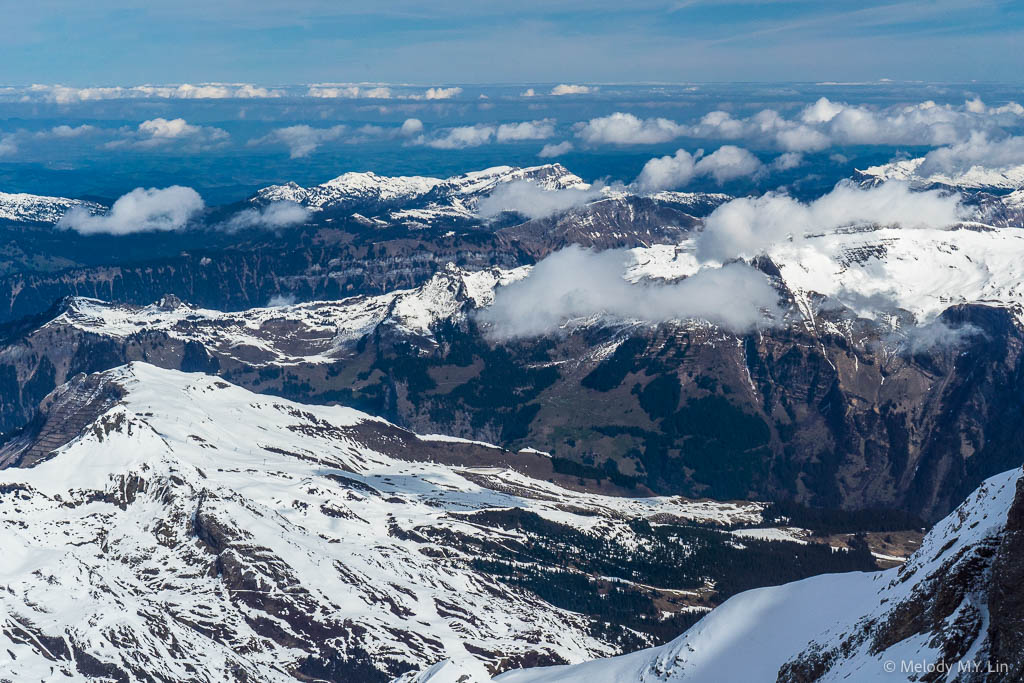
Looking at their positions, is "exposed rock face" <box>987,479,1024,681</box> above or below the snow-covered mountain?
above

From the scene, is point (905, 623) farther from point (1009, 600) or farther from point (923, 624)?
point (1009, 600)

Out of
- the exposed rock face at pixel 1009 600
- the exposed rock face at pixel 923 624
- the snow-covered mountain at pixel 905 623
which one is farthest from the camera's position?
the snow-covered mountain at pixel 905 623

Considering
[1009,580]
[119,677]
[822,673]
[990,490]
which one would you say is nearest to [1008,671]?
[1009,580]

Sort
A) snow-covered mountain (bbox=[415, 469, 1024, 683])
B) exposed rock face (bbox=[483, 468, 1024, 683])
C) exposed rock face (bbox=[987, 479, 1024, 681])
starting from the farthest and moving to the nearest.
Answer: snow-covered mountain (bbox=[415, 469, 1024, 683]) < exposed rock face (bbox=[483, 468, 1024, 683]) < exposed rock face (bbox=[987, 479, 1024, 681])

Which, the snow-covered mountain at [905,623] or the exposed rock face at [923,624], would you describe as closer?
the exposed rock face at [923,624]

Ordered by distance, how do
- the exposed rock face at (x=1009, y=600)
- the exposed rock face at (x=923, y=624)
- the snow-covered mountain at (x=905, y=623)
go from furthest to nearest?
the snow-covered mountain at (x=905, y=623) → the exposed rock face at (x=923, y=624) → the exposed rock face at (x=1009, y=600)

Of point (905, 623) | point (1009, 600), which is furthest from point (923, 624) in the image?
point (1009, 600)

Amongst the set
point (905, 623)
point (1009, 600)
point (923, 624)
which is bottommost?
point (905, 623)

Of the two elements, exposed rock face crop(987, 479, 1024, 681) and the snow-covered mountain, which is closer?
exposed rock face crop(987, 479, 1024, 681)
